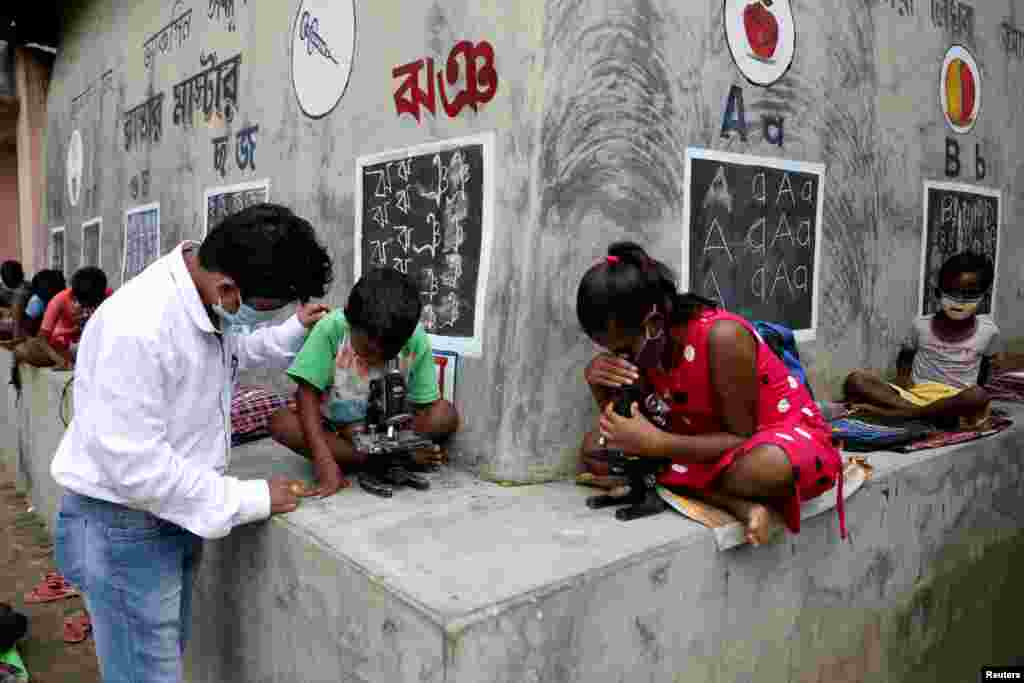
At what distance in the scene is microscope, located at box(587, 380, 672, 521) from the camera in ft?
7.70

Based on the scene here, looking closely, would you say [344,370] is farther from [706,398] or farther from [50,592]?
Result: [50,592]

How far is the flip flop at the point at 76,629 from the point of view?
3.89 m

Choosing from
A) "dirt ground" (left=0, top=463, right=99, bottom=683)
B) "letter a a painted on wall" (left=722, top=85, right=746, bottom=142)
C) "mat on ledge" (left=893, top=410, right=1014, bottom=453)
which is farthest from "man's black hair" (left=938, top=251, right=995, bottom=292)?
"dirt ground" (left=0, top=463, right=99, bottom=683)

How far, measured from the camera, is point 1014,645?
13.0 feet

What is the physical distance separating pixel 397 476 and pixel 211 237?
1067 mm

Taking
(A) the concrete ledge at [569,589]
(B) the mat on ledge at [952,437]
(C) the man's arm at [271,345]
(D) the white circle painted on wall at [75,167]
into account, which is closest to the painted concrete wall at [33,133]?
(D) the white circle painted on wall at [75,167]

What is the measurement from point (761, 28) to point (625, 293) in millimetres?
1881

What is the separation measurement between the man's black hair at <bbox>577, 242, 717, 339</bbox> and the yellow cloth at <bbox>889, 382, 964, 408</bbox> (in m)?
2.30

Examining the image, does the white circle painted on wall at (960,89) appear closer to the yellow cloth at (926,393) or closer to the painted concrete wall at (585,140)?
the painted concrete wall at (585,140)

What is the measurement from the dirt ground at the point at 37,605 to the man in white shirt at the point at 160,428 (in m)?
1.91

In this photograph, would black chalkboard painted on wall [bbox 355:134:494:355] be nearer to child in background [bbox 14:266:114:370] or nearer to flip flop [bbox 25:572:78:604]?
flip flop [bbox 25:572:78:604]

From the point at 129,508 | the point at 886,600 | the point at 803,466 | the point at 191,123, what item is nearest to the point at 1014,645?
the point at 886,600

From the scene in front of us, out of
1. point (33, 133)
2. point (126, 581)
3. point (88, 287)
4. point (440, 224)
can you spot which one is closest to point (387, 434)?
point (126, 581)

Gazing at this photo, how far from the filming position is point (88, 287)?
16.9ft
